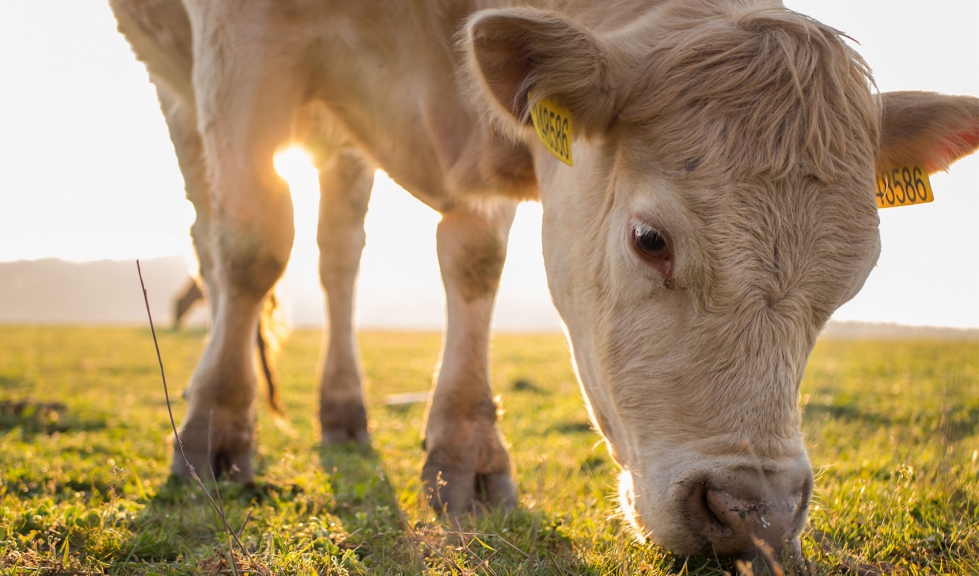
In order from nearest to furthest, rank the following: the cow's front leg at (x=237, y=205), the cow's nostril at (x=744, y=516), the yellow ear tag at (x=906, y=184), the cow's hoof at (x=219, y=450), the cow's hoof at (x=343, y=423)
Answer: the cow's nostril at (x=744, y=516), the yellow ear tag at (x=906, y=184), the cow's front leg at (x=237, y=205), the cow's hoof at (x=219, y=450), the cow's hoof at (x=343, y=423)

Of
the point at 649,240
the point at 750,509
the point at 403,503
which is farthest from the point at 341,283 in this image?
the point at 750,509

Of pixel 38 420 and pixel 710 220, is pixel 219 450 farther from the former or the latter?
pixel 710 220

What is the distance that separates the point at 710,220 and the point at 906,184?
1.14m

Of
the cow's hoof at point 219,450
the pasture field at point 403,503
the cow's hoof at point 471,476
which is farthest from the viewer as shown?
the cow's hoof at point 219,450

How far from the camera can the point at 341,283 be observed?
5.29 metres

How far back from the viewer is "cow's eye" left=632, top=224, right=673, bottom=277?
2098 mm

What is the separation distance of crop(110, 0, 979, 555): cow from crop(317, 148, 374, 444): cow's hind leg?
3.89 feet

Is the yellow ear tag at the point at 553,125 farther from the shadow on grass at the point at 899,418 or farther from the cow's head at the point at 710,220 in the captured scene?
the shadow on grass at the point at 899,418

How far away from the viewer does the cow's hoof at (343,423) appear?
4.66 meters

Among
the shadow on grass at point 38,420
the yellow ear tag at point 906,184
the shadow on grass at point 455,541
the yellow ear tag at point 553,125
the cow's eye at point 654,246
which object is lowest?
the shadow on grass at point 38,420

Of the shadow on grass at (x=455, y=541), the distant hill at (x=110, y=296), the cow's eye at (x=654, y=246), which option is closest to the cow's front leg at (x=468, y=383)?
the shadow on grass at (x=455, y=541)

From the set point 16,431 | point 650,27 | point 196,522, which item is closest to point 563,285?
Answer: point 650,27

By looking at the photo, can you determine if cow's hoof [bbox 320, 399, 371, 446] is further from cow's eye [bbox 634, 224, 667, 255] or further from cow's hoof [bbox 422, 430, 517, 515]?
cow's eye [bbox 634, 224, 667, 255]

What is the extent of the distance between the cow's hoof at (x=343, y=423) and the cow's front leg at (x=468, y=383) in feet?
4.51
